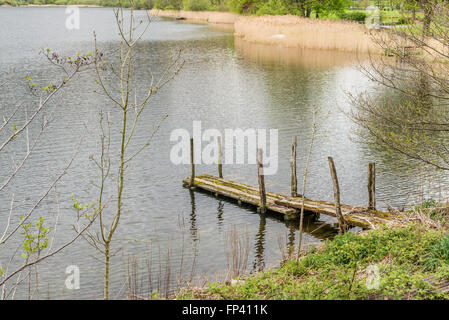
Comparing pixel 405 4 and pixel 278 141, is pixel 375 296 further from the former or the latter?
pixel 278 141

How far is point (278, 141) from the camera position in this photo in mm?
27406

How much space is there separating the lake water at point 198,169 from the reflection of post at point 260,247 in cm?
4

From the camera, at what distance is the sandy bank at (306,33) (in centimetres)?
5312

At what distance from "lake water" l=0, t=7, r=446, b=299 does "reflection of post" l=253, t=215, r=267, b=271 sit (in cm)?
4

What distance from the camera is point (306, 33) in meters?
58.8

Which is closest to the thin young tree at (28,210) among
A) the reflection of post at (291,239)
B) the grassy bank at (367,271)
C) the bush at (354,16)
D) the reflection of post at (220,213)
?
the grassy bank at (367,271)

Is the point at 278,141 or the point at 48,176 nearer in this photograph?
the point at 48,176

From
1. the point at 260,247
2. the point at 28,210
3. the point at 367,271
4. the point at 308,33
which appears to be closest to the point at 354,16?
the point at 308,33

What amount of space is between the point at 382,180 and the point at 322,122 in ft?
30.3
